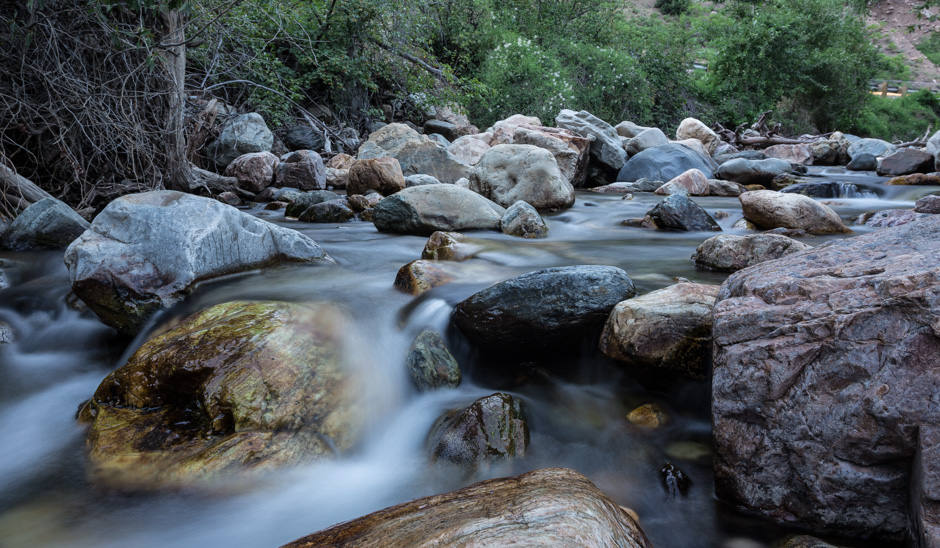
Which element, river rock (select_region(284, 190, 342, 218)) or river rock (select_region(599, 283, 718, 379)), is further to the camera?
river rock (select_region(284, 190, 342, 218))

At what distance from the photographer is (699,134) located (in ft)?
52.4

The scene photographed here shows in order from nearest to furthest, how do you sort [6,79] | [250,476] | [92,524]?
[92,524] < [250,476] < [6,79]

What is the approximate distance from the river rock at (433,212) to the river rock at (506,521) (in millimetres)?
4111

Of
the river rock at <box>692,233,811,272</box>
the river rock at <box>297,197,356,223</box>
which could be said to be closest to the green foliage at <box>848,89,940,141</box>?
the river rock at <box>692,233,811,272</box>

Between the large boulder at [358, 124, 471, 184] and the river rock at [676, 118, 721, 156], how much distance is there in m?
8.87

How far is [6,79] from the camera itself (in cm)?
518

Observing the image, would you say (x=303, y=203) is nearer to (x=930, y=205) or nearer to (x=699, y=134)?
(x=930, y=205)

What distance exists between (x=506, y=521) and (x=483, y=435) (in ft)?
3.18

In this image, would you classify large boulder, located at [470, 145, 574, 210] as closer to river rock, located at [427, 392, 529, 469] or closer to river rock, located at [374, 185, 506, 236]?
river rock, located at [374, 185, 506, 236]

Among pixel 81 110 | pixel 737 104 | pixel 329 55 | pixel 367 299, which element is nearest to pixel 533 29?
pixel 737 104

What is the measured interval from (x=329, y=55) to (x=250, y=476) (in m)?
11.2

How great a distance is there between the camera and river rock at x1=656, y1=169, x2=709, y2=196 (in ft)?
31.2

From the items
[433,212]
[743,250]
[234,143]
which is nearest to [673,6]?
[234,143]

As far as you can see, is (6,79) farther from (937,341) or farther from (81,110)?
(937,341)
